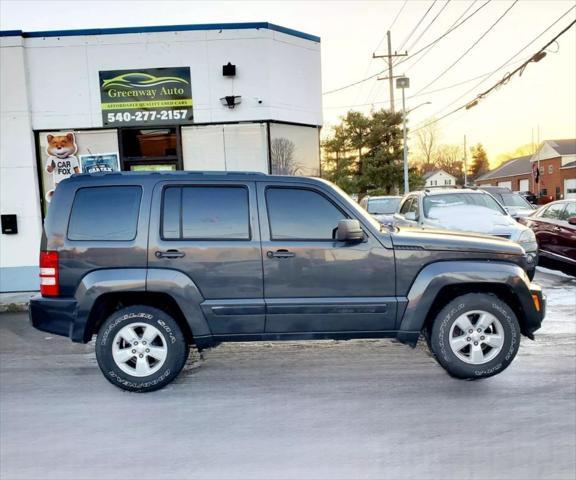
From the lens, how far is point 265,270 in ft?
14.6

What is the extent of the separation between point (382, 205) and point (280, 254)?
13330mm

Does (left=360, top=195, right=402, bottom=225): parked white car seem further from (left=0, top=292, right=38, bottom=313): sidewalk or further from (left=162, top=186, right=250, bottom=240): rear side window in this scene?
(left=162, top=186, right=250, bottom=240): rear side window

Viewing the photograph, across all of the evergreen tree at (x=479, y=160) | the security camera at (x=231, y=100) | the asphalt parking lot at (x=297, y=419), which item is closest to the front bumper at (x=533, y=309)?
the asphalt parking lot at (x=297, y=419)

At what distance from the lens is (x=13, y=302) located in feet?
27.2

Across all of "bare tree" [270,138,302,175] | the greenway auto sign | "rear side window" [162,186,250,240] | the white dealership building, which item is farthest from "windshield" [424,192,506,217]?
"rear side window" [162,186,250,240]

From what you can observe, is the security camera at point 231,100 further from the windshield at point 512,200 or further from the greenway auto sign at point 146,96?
the windshield at point 512,200

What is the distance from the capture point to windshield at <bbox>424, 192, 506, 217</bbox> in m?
9.68

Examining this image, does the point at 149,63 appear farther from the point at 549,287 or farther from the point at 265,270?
the point at 549,287

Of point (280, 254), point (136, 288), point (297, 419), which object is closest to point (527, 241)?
point (280, 254)

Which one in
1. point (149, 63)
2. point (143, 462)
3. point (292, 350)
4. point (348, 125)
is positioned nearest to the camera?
point (143, 462)

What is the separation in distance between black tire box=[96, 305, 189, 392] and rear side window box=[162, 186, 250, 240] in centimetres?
78

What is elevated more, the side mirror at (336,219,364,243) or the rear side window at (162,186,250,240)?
the rear side window at (162,186,250,240)

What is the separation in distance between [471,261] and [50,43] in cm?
887

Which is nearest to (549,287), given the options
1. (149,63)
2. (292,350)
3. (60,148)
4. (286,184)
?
(292,350)
